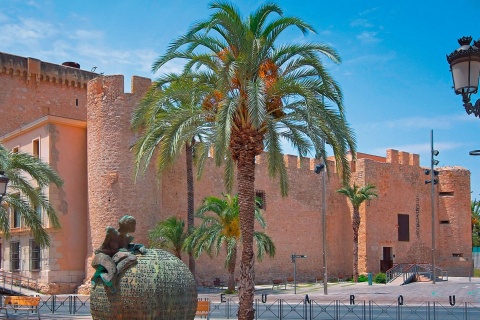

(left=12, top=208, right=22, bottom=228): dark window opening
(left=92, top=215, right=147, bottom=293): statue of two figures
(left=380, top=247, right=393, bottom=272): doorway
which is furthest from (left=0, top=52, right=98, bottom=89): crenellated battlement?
(left=92, top=215, right=147, bottom=293): statue of two figures

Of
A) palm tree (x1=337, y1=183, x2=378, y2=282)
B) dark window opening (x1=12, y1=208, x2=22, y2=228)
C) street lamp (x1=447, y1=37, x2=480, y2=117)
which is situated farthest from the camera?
palm tree (x1=337, y1=183, x2=378, y2=282)

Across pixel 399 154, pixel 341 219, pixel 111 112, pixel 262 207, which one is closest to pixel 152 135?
pixel 111 112

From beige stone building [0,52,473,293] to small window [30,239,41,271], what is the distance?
0.04 m

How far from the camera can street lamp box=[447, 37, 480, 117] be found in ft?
20.7

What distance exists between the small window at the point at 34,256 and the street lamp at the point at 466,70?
23.3 m

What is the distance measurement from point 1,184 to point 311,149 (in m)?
6.54

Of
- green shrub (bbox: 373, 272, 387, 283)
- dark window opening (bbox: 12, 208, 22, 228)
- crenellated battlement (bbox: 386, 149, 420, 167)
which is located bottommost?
green shrub (bbox: 373, 272, 387, 283)

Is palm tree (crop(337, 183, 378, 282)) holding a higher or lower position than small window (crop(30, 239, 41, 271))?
higher

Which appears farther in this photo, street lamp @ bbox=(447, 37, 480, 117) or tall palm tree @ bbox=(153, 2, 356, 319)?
tall palm tree @ bbox=(153, 2, 356, 319)

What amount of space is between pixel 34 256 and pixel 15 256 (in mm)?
1666

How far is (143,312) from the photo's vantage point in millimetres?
8602

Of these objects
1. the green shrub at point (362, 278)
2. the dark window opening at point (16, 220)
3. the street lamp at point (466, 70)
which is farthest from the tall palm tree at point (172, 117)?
the green shrub at point (362, 278)

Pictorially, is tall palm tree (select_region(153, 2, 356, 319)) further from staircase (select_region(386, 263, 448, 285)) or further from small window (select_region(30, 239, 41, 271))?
staircase (select_region(386, 263, 448, 285))

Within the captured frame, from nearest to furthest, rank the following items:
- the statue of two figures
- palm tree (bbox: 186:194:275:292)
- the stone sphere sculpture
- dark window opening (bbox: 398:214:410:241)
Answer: the stone sphere sculpture, the statue of two figures, palm tree (bbox: 186:194:275:292), dark window opening (bbox: 398:214:410:241)
